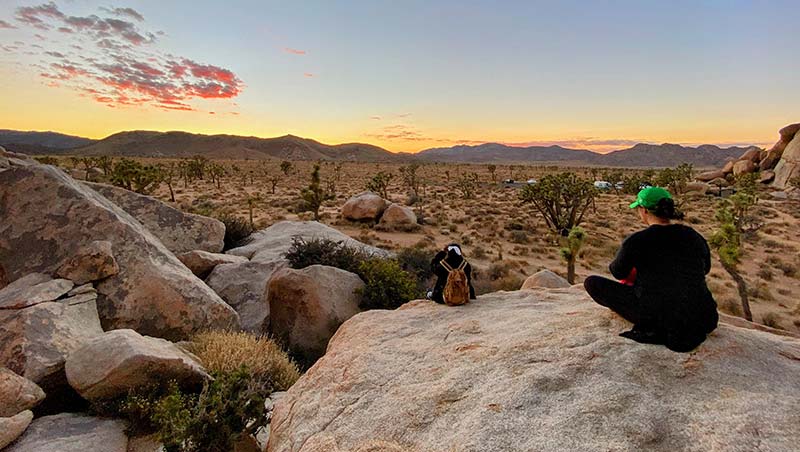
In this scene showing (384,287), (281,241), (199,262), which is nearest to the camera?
(384,287)

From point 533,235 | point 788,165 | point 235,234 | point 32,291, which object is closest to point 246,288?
point 32,291

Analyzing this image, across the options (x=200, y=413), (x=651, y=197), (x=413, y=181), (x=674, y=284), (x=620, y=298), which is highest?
(x=651, y=197)

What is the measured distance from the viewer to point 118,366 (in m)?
4.88

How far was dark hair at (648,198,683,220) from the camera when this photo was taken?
12.5 feet

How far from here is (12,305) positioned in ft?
19.3

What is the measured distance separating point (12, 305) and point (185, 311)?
7.24ft

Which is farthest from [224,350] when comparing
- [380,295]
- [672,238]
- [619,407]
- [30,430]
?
[672,238]

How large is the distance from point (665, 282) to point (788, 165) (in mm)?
57692

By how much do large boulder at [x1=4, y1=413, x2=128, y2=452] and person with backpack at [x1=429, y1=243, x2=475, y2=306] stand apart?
13.9 ft

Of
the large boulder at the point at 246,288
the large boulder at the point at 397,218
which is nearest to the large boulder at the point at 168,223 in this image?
the large boulder at the point at 246,288

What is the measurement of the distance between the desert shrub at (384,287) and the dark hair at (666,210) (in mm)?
5605

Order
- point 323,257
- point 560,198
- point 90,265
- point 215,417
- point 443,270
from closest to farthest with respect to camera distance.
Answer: point 215,417 → point 443,270 → point 90,265 → point 323,257 → point 560,198

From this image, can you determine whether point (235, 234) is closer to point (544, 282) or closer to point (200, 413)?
point (544, 282)

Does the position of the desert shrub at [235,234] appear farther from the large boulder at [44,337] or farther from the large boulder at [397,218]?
the large boulder at [397,218]
